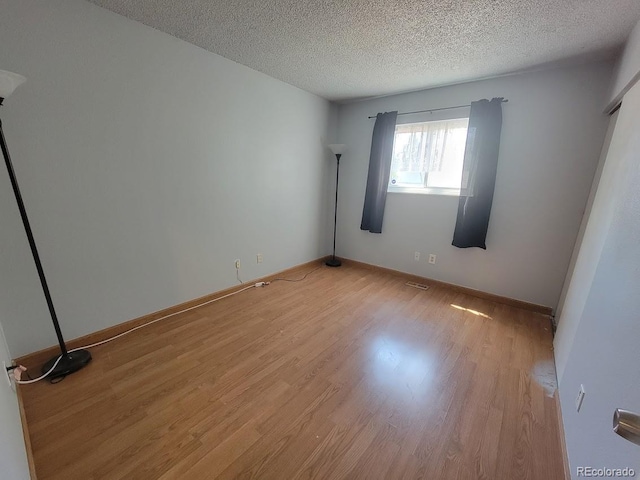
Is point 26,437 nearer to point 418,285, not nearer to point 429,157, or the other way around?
point 418,285

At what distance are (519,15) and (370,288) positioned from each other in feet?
8.56

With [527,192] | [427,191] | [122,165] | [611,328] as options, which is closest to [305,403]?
[611,328]

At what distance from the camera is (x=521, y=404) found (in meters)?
1.55

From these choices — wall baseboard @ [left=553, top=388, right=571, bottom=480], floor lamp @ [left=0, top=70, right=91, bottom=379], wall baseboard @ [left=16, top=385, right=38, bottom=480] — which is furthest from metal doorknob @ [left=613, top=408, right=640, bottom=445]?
floor lamp @ [left=0, top=70, right=91, bottom=379]

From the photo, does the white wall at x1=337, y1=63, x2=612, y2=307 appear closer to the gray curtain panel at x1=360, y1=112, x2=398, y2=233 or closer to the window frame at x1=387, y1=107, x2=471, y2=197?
the window frame at x1=387, y1=107, x2=471, y2=197

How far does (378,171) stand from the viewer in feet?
11.5

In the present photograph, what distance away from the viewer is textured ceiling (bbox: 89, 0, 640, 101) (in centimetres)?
161

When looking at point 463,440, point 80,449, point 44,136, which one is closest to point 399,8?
point 44,136

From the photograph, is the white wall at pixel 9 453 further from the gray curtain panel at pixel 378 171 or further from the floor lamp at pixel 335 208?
the gray curtain panel at pixel 378 171

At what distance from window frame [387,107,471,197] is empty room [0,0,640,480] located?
32 millimetres

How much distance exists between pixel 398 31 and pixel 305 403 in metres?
2.54

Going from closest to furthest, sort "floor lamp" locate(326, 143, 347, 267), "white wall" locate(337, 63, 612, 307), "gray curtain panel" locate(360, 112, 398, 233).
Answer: "white wall" locate(337, 63, 612, 307) → "gray curtain panel" locate(360, 112, 398, 233) → "floor lamp" locate(326, 143, 347, 267)

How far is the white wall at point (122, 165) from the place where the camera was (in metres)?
1.58

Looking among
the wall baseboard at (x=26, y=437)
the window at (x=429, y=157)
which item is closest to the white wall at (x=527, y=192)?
the window at (x=429, y=157)
